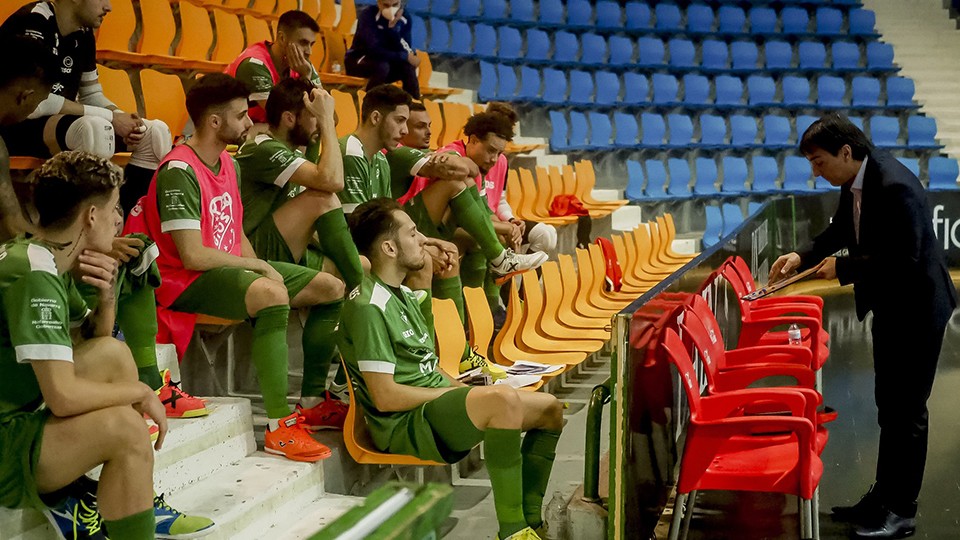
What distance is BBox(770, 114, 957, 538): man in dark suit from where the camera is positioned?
11.9 ft

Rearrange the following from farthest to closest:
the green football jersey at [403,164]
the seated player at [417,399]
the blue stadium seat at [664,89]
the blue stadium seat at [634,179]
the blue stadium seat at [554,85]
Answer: the blue stadium seat at [664,89] → the blue stadium seat at [554,85] → the blue stadium seat at [634,179] → the green football jersey at [403,164] → the seated player at [417,399]

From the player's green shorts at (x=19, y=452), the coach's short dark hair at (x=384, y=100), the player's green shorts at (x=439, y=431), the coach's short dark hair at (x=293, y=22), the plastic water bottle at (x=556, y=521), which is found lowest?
the plastic water bottle at (x=556, y=521)

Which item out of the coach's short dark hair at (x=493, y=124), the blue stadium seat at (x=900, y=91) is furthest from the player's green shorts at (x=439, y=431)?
the blue stadium seat at (x=900, y=91)

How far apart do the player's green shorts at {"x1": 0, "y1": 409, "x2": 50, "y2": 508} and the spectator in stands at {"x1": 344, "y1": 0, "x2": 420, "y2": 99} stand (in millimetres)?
4924

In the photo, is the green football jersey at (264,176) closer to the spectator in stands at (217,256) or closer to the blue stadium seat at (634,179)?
the spectator in stands at (217,256)

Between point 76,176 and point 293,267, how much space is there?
1.41 m

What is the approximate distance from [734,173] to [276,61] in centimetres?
718

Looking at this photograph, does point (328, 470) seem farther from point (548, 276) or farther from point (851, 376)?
point (851, 376)

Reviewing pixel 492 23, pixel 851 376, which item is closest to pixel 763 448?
pixel 851 376

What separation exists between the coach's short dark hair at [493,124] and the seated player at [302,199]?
3.96 ft

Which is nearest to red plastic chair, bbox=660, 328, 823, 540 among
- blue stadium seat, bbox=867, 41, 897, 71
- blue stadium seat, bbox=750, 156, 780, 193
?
blue stadium seat, bbox=750, 156, 780, 193

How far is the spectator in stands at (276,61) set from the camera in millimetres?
4598

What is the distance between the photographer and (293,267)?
3.62 meters

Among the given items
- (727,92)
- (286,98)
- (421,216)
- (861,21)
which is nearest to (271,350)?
(286,98)
